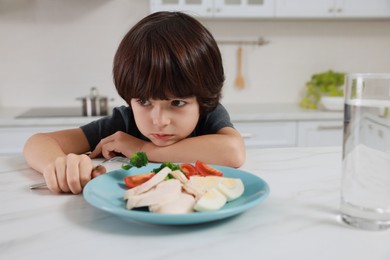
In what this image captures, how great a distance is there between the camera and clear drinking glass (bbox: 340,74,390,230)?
0.58m

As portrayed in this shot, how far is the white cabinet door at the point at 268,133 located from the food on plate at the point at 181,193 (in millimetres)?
1769

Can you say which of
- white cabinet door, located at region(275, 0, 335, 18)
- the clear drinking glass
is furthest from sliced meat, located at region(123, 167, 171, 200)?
white cabinet door, located at region(275, 0, 335, 18)

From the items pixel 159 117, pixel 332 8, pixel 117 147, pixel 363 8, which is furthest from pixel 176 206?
pixel 363 8

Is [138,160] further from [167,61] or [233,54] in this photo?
[233,54]

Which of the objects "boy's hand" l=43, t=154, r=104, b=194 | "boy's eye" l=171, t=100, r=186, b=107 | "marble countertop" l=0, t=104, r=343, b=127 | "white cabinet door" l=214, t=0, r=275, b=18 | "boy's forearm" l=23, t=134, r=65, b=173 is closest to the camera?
"boy's hand" l=43, t=154, r=104, b=194

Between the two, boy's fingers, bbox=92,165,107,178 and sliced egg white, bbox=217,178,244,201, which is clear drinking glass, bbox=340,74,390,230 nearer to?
sliced egg white, bbox=217,178,244,201

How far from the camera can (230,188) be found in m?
0.67

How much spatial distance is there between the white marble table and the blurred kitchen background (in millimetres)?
1684

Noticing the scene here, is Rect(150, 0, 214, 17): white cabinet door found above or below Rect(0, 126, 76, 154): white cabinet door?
A: above

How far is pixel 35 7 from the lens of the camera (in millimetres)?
2754

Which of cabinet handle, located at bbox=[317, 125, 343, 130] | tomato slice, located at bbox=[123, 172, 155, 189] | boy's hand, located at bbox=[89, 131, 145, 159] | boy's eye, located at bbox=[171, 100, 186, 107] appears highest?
boy's eye, located at bbox=[171, 100, 186, 107]

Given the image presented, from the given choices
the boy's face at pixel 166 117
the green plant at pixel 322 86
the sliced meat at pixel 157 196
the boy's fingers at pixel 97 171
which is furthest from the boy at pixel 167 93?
the green plant at pixel 322 86

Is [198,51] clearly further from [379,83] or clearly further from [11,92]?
[11,92]

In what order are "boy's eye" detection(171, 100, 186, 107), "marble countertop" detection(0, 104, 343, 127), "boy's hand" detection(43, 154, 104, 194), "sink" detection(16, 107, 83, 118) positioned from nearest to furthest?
"boy's hand" detection(43, 154, 104, 194)
"boy's eye" detection(171, 100, 186, 107)
"marble countertop" detection(0, 104, 343, 127)
"sink" detection(16, 107, 83, 118)
